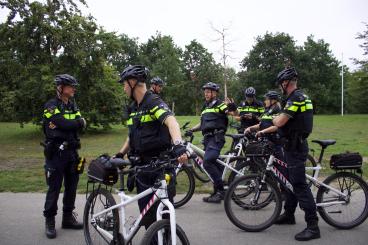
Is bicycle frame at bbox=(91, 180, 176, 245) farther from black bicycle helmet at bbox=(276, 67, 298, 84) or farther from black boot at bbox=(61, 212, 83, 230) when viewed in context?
black bicycle helmet at bbox=(276, 67, 298, 84)

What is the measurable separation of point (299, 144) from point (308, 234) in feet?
3.79

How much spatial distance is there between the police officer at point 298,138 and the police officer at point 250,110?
3624 millimetres

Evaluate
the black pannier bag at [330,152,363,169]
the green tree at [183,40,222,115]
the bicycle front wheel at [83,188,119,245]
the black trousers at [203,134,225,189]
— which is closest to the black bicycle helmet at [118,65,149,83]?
the bicycle front wheel at [83,188,119,245]

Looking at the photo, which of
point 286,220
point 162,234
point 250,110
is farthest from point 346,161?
point 250,110

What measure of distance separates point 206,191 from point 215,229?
2220 mm

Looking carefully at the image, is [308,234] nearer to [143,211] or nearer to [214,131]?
[143,211]

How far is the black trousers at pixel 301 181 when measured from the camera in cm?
528

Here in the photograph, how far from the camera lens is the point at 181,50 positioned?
72438mm

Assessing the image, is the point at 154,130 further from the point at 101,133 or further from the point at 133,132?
the point at 101,133

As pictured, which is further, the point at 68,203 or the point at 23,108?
the point at 23,108

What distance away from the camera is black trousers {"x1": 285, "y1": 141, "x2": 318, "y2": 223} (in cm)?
528

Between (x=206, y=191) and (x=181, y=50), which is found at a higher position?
(x=181, y=50)

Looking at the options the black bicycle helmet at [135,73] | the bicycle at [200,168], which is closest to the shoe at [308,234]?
the bicycle at [200,168]

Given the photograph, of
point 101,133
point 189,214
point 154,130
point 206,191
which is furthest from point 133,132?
point 101,133
